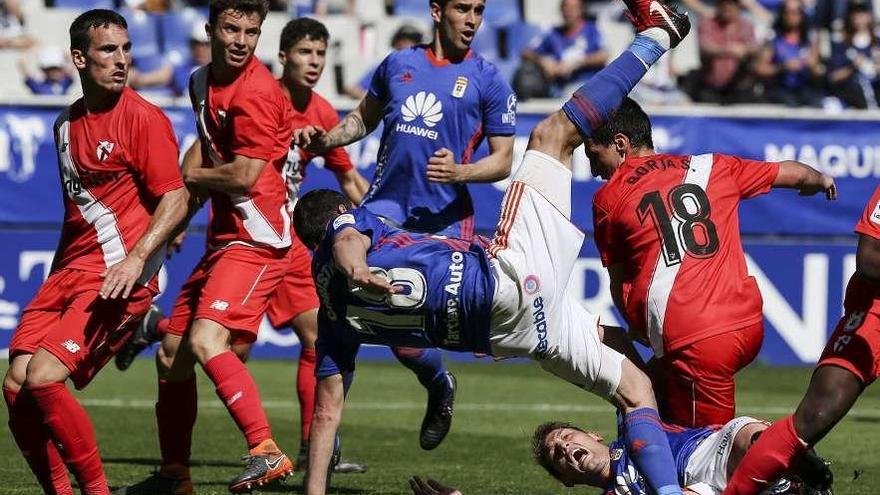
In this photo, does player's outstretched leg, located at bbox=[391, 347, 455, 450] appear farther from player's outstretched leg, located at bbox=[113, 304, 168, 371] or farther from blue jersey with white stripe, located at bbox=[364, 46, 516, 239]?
player's outstretched leg, located at bbox=[113, 304, 168, 371]

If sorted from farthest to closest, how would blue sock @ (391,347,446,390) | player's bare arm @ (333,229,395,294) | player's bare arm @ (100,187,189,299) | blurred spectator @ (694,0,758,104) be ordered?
blurred spectator @ (694,0,758,104) < blue sock @ (391,347,446,390) < player's bare arm @ (100,187,189,299) < player's bare arm @ (333,229,395,294)

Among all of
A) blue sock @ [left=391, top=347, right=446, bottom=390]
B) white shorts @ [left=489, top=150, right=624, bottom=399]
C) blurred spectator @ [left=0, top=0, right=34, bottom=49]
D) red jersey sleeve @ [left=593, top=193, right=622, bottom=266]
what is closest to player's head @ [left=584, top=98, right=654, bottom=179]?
red jersey sleeve @ [left=593, top=193, right=622, bottom=266]

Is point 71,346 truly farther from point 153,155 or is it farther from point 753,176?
point 753,176

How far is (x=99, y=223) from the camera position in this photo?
753 cm

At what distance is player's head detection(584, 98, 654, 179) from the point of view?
750 centimetres

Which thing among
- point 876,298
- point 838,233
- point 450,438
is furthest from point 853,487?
point 838,233

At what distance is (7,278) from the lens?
1530 cm

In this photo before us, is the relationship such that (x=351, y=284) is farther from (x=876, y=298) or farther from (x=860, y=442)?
(x=860, y=442)

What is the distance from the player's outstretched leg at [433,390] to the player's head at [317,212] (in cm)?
213

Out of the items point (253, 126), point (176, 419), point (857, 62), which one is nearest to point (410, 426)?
point (176, 419)

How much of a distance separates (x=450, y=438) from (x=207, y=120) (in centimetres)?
361

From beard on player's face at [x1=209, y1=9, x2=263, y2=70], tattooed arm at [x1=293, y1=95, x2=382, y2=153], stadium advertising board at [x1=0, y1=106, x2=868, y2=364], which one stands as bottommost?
stadium advertising board at [x1=0, y1=106, x2=868, y2=364]

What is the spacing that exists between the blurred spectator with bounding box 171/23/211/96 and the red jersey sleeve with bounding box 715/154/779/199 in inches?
432

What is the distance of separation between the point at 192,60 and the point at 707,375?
40.6 ft
